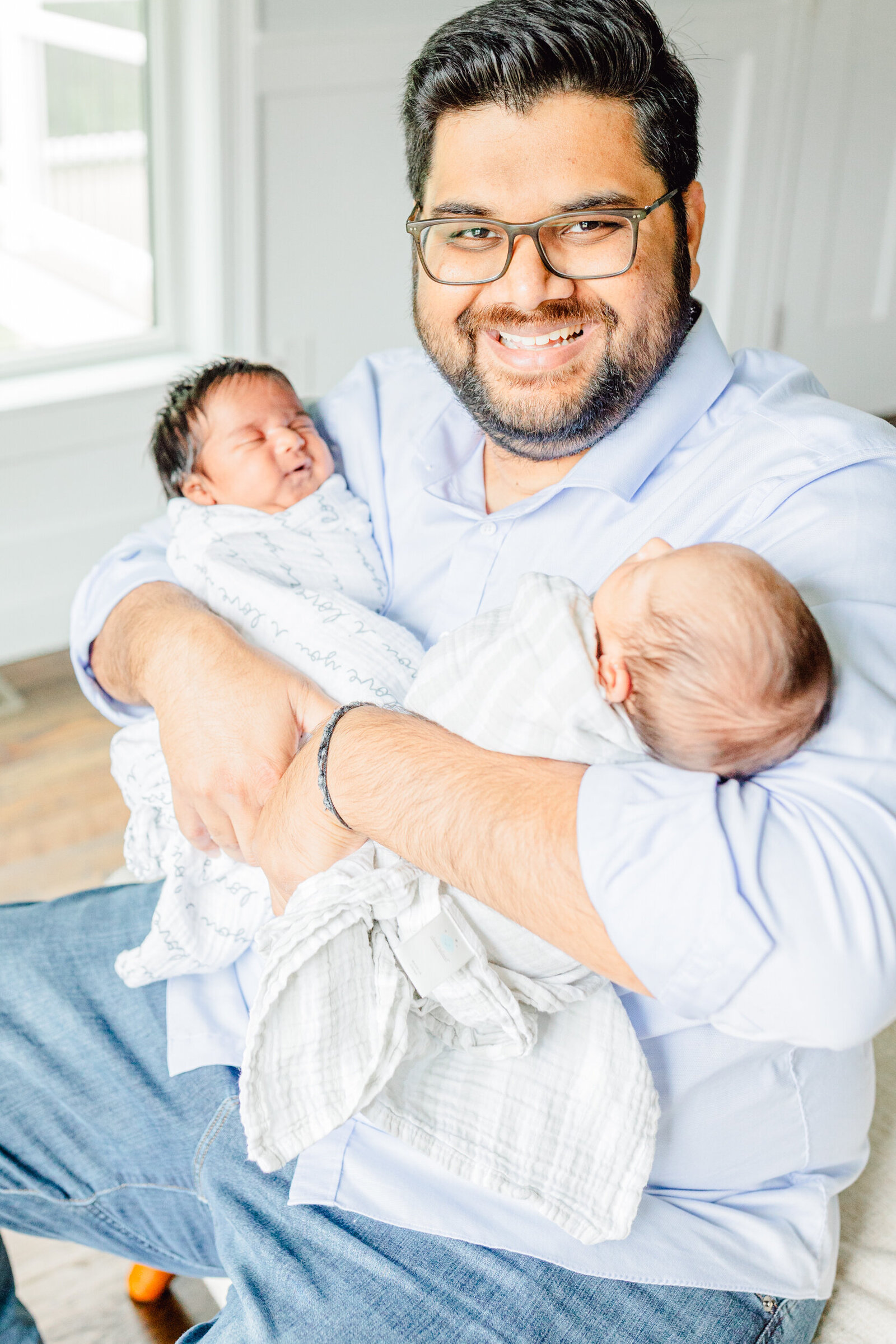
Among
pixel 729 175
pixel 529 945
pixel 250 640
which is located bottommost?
pixel 529 945

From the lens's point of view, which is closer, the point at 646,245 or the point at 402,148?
the point at 646,245

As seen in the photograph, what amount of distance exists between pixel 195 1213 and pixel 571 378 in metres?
0.99

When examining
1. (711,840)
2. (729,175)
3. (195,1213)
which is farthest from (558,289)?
(729,175)

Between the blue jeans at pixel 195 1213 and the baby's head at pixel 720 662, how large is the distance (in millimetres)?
476

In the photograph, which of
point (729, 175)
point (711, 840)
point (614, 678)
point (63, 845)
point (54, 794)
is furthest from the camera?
point (729, 175)

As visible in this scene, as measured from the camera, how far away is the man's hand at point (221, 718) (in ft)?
4.10

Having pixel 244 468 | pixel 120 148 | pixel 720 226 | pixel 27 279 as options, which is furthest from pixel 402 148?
pixel 244 468

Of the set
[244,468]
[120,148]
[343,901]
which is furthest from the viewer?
[120,148]

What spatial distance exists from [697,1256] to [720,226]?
365 cm

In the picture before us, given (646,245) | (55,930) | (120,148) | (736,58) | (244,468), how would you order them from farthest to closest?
(736,58) < (120,148) < (244,468) < (55,930) < (646,245)

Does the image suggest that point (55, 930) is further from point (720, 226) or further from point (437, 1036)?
point (720, 226)

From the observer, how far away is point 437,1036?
1.08m

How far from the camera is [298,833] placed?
1129 millimetres

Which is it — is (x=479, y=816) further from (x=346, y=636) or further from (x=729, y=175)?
(x=729, y=175)
